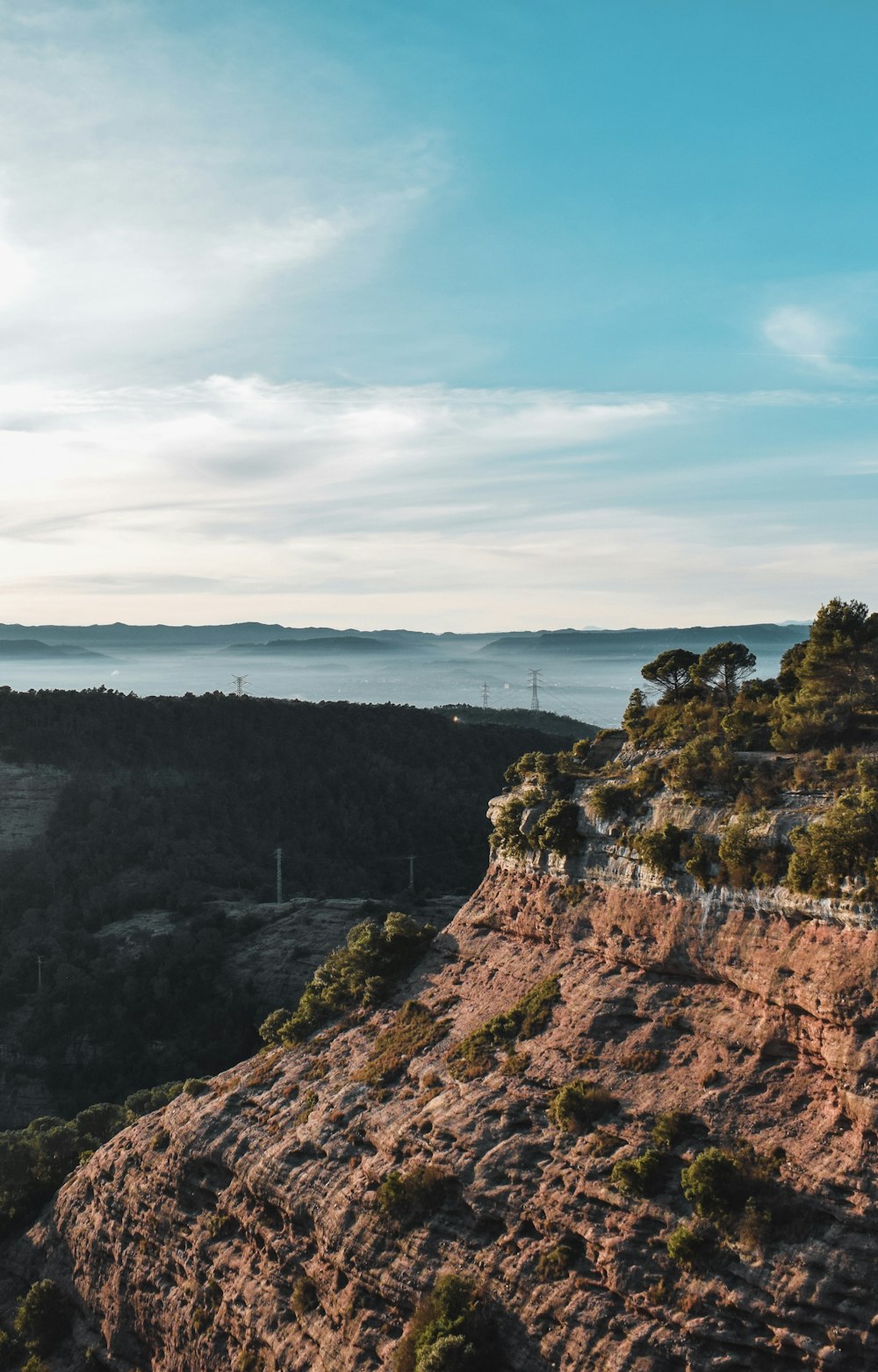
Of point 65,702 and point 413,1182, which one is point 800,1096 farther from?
point 65,702

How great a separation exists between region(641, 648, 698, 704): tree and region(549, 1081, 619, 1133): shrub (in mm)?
19681

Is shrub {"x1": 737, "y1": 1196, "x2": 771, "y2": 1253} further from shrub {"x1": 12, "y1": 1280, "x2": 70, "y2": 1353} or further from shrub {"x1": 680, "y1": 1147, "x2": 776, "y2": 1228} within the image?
shrub {"x1": 12, "y1": 1280, "x2": 70, "y2": 1353}

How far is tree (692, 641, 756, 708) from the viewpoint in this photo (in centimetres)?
4062

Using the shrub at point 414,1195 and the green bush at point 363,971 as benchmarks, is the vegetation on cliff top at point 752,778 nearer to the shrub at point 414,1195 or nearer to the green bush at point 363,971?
the green bush at point 363,971

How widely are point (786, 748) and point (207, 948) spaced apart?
165ft

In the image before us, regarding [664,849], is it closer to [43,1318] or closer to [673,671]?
[673,671]

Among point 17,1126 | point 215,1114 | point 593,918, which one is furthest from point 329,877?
point 593,918

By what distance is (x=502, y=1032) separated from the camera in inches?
1179

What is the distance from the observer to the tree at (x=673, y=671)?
137ft

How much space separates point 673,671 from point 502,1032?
1857 cm

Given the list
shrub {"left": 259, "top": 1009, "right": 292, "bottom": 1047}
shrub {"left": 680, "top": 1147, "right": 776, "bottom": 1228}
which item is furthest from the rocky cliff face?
shrub {"left": 259, "top": 1009, "right": 292, "bottom": 1047}

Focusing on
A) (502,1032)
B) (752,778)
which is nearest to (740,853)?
(752,778)

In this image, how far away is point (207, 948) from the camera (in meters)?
68.3

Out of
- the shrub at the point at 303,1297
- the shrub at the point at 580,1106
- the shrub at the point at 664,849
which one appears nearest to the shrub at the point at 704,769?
the shrub at the point at 664,849
